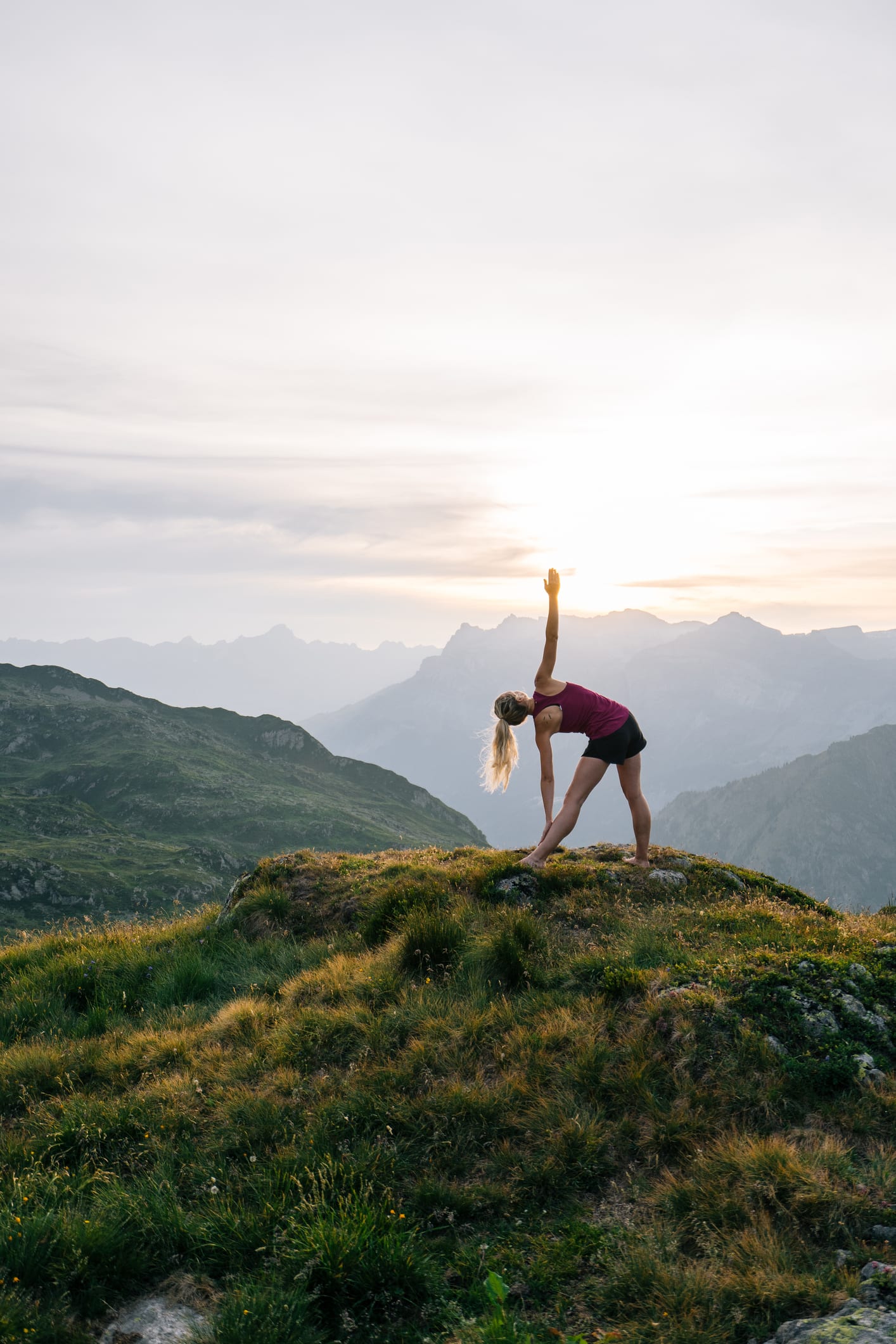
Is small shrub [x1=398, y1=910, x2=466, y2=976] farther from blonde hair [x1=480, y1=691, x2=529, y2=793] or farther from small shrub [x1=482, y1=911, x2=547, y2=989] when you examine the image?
blonde hair [x1=480, y1=691, x2=529, y2=793]

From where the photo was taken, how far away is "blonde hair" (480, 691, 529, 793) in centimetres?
1151

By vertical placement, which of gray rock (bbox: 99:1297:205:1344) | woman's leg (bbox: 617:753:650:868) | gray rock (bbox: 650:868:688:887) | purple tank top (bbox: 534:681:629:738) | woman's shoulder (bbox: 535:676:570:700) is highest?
woman's shoulder (bbox: 535:676:570:700)

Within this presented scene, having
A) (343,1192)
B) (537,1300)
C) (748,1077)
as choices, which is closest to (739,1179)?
(748,1077)

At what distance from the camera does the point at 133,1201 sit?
218 inches

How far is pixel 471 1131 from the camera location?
6.29 m

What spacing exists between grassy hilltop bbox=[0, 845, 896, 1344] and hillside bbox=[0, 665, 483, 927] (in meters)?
83.0

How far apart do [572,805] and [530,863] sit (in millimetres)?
1612

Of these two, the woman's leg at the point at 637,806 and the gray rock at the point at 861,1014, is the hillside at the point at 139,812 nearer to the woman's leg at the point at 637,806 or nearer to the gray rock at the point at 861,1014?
the woman's leg at the point at 637,806

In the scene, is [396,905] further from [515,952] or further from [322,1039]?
[322,1039]

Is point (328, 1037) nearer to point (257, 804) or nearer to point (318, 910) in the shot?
point (318, 910)

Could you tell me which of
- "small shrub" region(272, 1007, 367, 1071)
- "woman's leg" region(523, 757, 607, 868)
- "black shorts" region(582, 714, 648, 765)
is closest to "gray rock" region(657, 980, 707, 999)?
"woman's leg" region(523, 757, 607, 868)

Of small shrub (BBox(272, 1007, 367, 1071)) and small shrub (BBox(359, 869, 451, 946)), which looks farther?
small shrub (BBox(359, 869, 451, 946))

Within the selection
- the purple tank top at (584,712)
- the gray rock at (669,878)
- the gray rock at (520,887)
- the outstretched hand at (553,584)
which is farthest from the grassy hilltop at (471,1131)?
the outstretched hand at (553,584)

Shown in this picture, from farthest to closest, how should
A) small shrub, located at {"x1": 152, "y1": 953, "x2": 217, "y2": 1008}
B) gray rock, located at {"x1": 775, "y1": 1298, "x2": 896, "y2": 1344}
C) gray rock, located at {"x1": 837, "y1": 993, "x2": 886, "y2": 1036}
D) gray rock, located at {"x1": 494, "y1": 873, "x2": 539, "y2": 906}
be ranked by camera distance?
gray rock, located at {"x1": 494, "y1": 873, "x2": 539, "y2": 906} < small shrub, located at {"x1": 152, "y1": 953, "x2": 217, "y2": 1008} < gray rock, located at {"x1": 837, "y1": 993, "x2": 886, "y2": 1036} < gray rock, located at {"x1": 775, "y1": 1298, "x2": 896, "y2": 1344}
